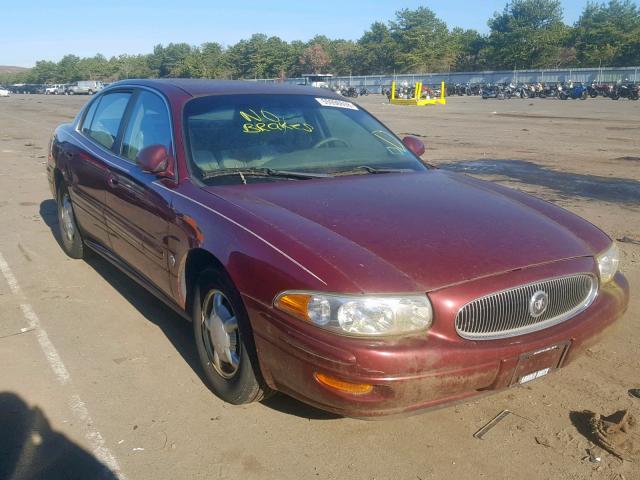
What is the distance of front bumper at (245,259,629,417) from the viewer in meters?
2.50

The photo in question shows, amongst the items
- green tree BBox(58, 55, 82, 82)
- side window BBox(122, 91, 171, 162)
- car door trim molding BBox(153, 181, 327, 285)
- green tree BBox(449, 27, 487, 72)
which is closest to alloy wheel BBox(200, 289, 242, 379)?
car door trim molding BBox(153, 181, 327, 285)

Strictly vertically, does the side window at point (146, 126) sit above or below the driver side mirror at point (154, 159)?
above

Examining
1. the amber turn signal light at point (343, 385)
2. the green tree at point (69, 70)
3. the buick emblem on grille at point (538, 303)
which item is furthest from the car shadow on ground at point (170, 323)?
the green tree at point (69, 70)

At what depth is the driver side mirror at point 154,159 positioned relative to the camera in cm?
369

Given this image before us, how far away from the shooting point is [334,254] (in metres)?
2.71

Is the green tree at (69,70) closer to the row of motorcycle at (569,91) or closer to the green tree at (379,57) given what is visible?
the green tree at (379,57)

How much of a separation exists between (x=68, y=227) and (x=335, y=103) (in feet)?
A: 9.56

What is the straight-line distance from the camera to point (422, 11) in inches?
3920

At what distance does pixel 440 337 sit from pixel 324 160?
177 cm

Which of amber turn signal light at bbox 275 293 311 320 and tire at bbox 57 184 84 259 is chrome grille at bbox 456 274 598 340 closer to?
amber turn signal light at bbox 275 293 311 320

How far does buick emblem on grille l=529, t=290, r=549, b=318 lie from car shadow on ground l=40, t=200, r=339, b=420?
1125 mm

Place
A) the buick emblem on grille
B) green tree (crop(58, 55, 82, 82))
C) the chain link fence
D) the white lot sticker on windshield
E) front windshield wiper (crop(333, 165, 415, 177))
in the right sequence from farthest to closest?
green tree (crop(58, 55, 82, 82))
the chain link fence
the white lot sticker on windshield
front windshield wiper (crop(333, 165, 415, 177))
the buick emblem on grille

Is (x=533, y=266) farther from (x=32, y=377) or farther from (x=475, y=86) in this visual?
(x=475, y=86)

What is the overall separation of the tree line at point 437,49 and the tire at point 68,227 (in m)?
63.8
